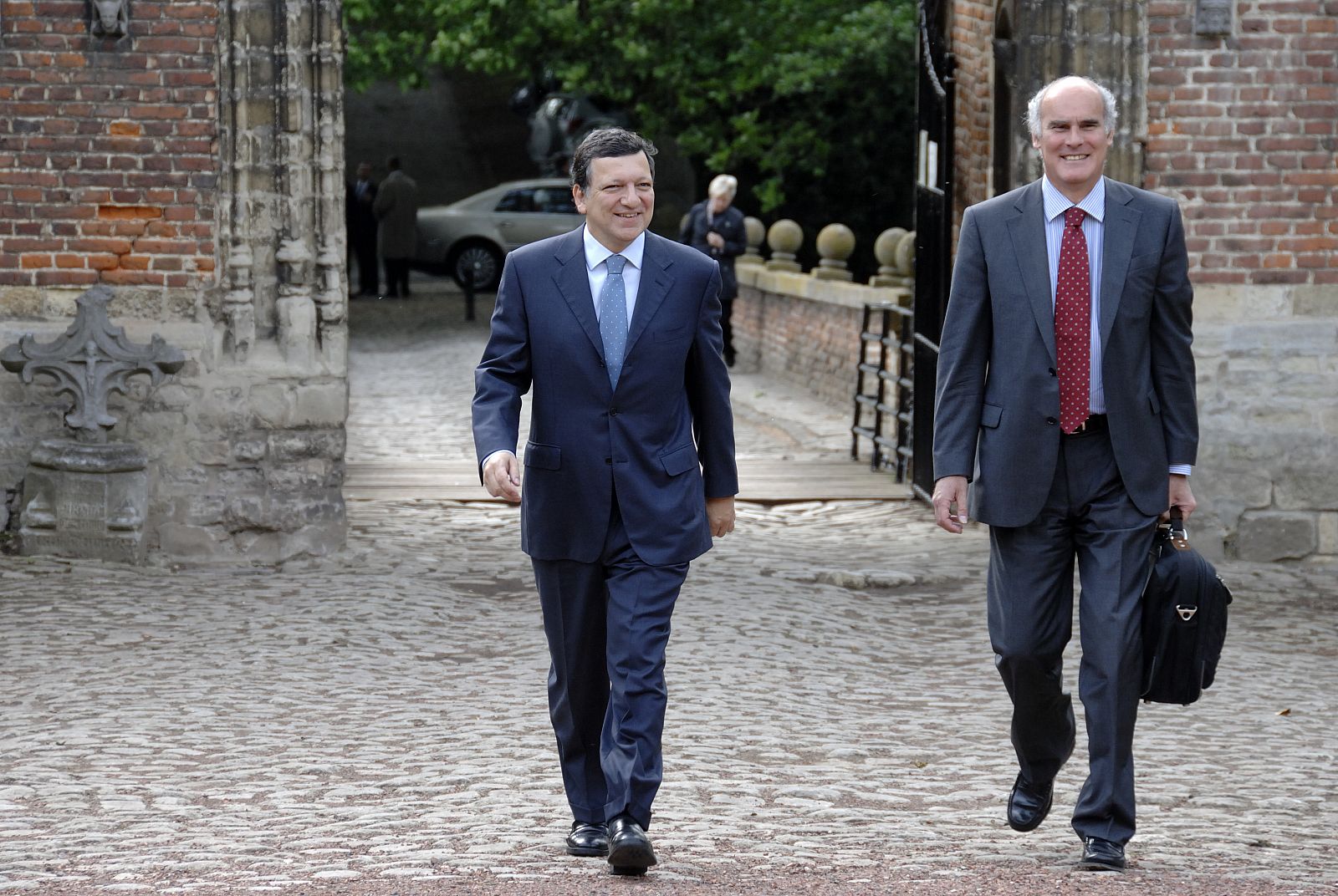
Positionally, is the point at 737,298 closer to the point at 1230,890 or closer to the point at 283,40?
the point at 283,40

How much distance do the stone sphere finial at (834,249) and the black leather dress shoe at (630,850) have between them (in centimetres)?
1242

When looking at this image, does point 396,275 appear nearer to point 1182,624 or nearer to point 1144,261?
point 1144,261

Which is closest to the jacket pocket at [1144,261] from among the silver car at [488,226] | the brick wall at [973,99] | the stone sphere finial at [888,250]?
the brick wall at [973,99]

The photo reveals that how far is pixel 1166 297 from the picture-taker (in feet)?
15.4

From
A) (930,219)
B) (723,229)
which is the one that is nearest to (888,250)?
(723,229)

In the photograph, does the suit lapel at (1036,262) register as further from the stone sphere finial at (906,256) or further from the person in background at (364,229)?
the person in background at (364,229)

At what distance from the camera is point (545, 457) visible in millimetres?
4684

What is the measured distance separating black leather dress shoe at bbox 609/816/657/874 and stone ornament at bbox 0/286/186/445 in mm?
5230

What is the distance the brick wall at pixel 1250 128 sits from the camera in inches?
369

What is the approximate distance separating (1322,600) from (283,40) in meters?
5.40

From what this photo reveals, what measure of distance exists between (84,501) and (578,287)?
16.7 feet

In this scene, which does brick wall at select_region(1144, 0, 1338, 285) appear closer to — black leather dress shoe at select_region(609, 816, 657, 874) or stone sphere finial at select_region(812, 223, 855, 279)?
black leather dress shoe at select_region(609, 816, 657, 874)

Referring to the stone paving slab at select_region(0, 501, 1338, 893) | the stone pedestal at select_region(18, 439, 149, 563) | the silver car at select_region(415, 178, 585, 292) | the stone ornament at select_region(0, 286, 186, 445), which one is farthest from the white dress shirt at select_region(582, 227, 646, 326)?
the silver car at select_region(415, 178, 585, 292)

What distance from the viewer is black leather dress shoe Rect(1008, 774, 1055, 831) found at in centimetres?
486
